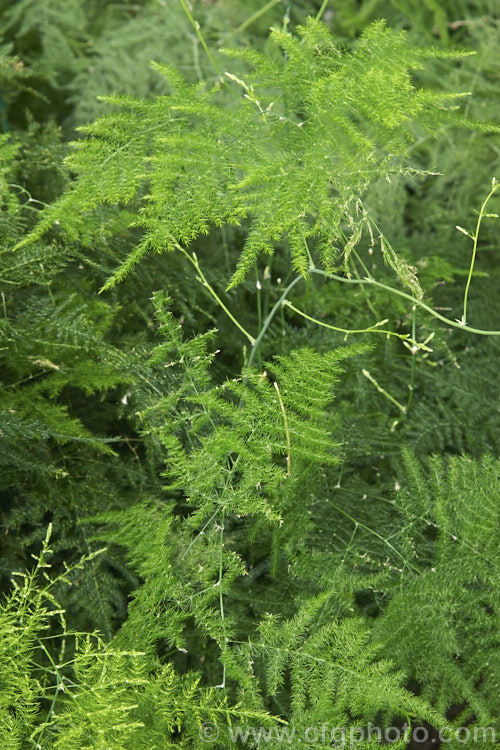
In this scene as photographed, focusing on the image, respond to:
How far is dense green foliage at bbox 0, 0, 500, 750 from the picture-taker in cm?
95

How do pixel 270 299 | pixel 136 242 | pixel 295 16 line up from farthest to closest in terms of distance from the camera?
pixel 295 16 < pixel 270 299 < pixel 136 242

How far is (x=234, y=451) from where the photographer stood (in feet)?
3.35

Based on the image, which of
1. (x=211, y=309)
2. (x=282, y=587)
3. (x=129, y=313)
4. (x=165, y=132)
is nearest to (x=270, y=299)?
(x=211, y=309)

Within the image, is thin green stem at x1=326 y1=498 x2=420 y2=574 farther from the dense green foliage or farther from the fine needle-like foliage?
the fine needle-like foliage

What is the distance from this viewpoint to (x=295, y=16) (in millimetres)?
1890

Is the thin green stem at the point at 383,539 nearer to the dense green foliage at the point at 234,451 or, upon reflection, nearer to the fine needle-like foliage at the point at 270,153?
the dense green foliage at the point at 234,451

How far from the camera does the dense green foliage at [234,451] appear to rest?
0.95 metres

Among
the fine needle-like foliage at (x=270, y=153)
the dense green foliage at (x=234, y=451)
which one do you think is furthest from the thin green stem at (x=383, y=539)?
the fine needle-like foliage at (x=270, y=153)

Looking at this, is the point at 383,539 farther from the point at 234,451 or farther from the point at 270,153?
the point at 270,153

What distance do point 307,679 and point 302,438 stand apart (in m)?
0.35

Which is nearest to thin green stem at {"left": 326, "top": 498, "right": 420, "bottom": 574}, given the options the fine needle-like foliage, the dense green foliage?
the dense green foliage

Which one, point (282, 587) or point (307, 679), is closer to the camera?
point (307, 679)

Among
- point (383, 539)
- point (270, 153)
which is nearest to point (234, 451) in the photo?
point (383, 539)

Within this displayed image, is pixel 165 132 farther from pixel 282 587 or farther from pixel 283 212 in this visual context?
pixel 282 587
